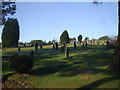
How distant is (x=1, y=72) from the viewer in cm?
2025

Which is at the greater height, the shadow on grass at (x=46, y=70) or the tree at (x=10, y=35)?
the tree at (x=10, y=35)

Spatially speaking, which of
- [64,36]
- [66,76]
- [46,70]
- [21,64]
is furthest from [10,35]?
[66,76]

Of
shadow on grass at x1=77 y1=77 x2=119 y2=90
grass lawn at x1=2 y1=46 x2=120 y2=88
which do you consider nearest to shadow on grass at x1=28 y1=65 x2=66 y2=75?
grass lawn at x1=2 y1=46 x2=120 y2=88

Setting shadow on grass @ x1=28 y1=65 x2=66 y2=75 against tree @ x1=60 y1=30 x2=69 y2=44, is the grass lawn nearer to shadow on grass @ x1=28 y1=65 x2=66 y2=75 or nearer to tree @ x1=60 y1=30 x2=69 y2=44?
shadow on grass @ x1=28 y1=65 x2=66 y2=75

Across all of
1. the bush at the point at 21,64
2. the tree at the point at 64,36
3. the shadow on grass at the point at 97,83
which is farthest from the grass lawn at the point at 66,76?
the tree at the point at 64,36

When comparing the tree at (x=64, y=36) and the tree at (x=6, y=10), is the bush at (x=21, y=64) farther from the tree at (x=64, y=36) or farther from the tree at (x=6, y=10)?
the tree at (x=64, y=36)

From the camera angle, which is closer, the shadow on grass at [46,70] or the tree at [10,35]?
the shadow on grass at [46,70]

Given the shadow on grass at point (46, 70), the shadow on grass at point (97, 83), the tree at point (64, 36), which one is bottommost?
the shadow on grass at point (97, 83)

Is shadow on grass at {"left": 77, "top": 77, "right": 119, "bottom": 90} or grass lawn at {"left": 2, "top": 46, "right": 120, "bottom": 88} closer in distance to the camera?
shadow on grass at {"left": 77, "top": 77, "right": 119, "bottom": 90}

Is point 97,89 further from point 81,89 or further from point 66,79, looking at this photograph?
point 66,79

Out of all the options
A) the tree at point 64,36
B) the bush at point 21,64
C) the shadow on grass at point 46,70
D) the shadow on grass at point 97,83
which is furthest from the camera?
the tree at point 64,36

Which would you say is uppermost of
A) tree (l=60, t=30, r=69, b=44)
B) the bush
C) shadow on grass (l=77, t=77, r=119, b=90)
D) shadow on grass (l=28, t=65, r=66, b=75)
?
tree (l=60, t=30, r=69, b=44)

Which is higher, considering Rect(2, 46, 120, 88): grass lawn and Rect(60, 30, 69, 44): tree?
Rect(60, 30, 69, 44): tree

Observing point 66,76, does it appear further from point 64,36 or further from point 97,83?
point 64,36
